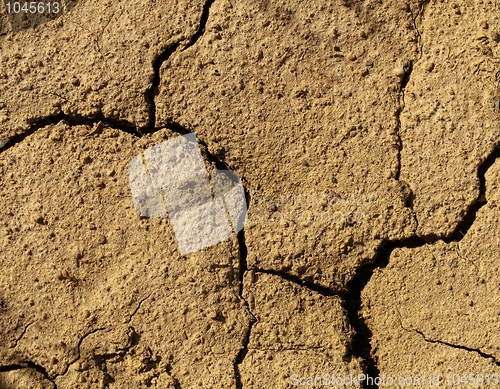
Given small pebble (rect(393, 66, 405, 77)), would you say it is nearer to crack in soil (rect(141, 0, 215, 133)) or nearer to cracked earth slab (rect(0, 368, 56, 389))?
crack in soil (rect(141, 0, 215, 133))

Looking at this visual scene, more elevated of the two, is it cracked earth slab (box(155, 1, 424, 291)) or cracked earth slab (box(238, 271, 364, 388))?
cracked earth slab (box(155, 1, 424, 291))

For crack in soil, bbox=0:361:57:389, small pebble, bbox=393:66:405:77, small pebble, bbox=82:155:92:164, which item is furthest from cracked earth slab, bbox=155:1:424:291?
crack in soil, bbox=0:361:57:389

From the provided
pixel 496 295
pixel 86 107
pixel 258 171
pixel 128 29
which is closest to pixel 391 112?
pixel 258 171

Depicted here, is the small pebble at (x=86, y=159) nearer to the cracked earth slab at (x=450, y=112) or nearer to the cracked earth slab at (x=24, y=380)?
the cracked earth slab at (x=24, y=380)

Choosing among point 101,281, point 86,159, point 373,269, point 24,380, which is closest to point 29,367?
point 24,380

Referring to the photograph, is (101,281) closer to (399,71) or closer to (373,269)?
(373,269)

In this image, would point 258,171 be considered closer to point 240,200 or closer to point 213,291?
point 240,200

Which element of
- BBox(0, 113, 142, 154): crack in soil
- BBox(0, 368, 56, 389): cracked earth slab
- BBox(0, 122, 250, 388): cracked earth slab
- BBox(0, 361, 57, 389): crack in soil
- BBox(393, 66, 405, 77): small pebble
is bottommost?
BBox(0, 368, 56, 389): cracked earth slab

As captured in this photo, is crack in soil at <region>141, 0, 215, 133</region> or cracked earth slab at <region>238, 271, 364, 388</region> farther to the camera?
crack in soil at <region>141, 0, 215, 133</region>
